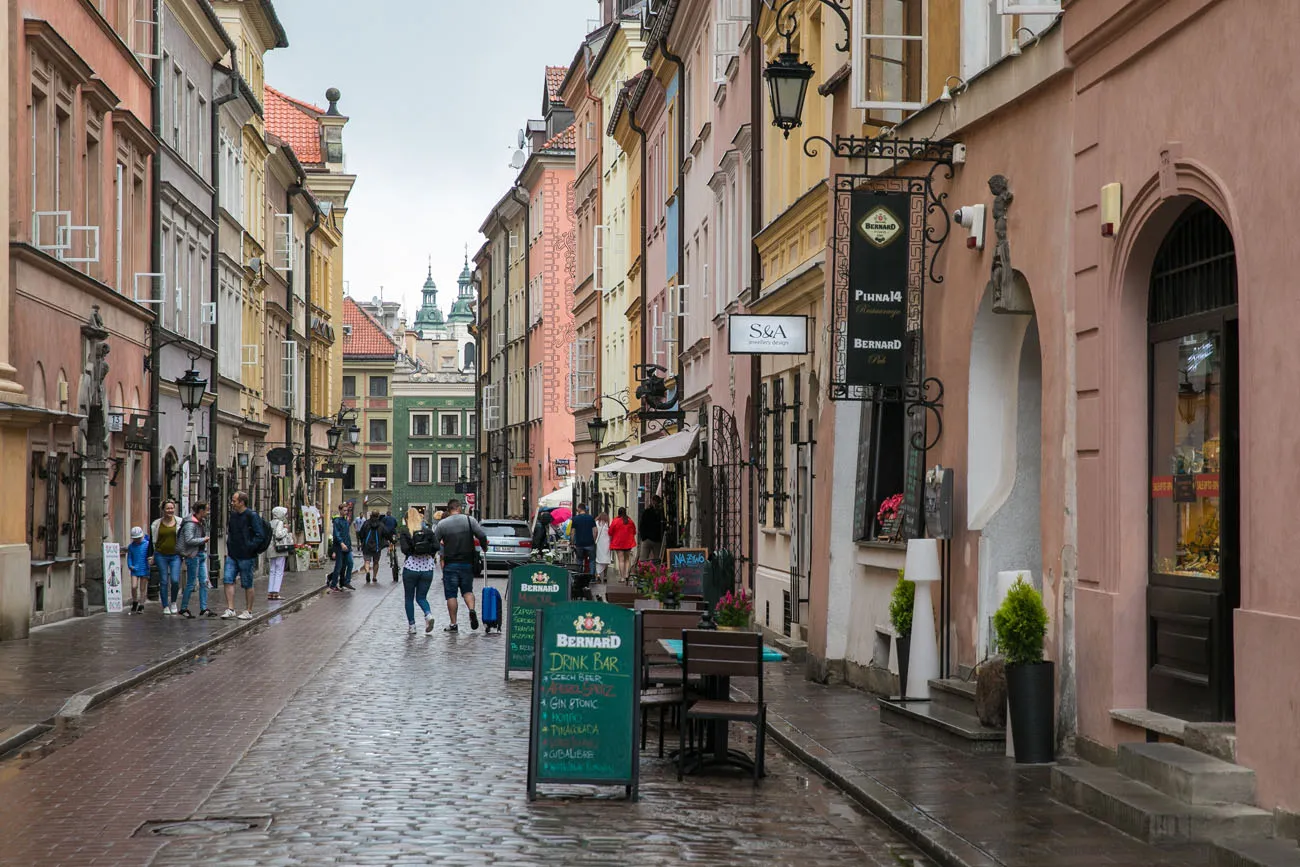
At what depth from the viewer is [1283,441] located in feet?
30.2

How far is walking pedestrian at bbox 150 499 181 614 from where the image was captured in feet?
92.7

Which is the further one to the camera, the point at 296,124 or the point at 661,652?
the point at 296,124

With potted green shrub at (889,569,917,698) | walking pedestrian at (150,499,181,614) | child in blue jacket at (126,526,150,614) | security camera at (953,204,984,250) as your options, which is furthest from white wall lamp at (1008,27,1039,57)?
child in blue jacket at (126,526,150,614)

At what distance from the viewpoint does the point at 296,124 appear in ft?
257

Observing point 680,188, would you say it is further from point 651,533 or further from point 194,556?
point 194,556

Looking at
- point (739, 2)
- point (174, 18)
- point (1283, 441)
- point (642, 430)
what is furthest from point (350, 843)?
point (642, 430)

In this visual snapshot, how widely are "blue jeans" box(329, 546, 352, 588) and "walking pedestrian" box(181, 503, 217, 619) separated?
37.3ft

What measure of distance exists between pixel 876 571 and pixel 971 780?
6.51 m

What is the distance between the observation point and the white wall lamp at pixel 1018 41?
1342cm

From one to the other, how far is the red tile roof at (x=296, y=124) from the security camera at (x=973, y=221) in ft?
214

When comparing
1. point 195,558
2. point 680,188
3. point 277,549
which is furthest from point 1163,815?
point 680,188

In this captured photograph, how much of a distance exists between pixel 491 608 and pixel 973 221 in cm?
1315

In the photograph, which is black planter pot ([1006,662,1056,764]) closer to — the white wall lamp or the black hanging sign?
the black hanging sign

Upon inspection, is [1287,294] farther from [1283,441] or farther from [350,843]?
[350,843]
